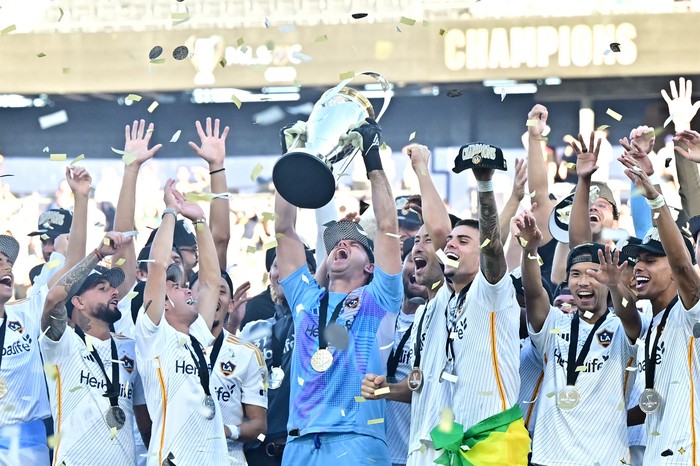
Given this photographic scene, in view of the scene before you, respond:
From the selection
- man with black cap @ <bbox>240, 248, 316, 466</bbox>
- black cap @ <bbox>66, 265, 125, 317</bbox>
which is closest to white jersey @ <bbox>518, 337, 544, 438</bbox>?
man with black cap @ <bbox>240, 248, 316, 466</bbox>

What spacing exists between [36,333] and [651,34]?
7.33m

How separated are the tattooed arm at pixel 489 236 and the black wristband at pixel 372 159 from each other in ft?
2.81

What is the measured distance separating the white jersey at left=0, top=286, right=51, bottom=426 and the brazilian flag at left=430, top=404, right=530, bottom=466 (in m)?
2.55

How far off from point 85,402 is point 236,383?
823 mm

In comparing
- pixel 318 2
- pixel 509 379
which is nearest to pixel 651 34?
pixel 318 2

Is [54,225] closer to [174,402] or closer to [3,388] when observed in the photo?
[3,388]

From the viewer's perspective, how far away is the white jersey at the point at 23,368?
7617 mm

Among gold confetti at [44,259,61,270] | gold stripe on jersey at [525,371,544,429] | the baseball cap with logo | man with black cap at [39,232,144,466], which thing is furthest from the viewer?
gold confetti at [44,259,61,270]

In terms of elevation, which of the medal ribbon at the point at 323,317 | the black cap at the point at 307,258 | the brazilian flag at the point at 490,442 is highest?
the black cap at the point at 307,258

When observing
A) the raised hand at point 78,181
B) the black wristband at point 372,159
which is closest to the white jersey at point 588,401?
the black wristband at point 372,159

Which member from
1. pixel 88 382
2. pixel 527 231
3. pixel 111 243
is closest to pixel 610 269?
pixel 527 231

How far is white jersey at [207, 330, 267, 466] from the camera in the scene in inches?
294

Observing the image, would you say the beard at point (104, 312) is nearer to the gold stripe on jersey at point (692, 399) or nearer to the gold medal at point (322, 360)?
the gold medal at point (322, 360)

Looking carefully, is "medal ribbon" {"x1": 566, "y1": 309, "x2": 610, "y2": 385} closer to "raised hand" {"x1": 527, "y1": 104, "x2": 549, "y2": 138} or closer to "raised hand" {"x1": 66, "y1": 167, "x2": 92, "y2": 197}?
"raised hand" {"x1": 527, "y1": 104, "x2": 549, "y2": 138}
